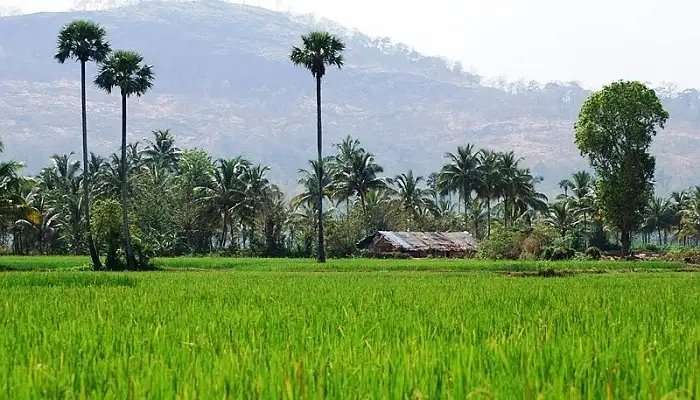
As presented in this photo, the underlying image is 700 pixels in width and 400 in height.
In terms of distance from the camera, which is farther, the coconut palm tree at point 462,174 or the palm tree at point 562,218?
the palm tree at point 562,218

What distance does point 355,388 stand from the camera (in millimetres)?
3541

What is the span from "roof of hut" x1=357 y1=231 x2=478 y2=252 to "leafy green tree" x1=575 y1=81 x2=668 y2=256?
53.5 feet

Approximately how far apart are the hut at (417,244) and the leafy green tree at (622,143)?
14218mm

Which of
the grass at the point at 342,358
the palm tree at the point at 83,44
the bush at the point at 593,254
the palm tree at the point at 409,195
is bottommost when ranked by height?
the bush at the point at 593,254

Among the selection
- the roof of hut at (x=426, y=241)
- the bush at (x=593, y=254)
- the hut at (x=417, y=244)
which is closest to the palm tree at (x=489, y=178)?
the roof of hut at (x=426, y=241)

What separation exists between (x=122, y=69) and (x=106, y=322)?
38.9 m

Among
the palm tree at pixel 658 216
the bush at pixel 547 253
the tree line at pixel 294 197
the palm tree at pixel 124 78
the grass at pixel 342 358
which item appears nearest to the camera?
the grass at pixel 342 358

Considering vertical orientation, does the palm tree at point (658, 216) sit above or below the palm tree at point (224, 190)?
below

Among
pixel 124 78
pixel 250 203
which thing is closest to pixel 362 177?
pixel 250 203

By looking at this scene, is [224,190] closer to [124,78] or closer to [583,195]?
[124,78]

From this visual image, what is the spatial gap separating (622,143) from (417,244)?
63.5ft

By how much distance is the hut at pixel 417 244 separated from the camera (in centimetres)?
6456

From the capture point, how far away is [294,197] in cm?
7225

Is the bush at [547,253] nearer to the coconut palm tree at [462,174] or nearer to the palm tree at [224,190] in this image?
the coconut palm tree at [462,174]
